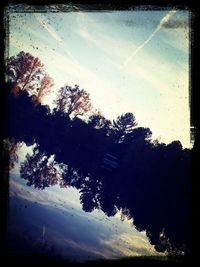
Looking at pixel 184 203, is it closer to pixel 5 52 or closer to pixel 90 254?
pixel 90 254

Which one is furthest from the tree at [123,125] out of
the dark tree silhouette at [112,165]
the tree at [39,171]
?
the tree at [39,171]

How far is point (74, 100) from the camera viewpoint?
10.2ft

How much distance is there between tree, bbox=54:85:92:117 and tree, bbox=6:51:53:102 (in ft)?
0.54

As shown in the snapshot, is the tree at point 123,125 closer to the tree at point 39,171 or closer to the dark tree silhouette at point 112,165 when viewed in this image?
the dark tree silhouette at point 112,165

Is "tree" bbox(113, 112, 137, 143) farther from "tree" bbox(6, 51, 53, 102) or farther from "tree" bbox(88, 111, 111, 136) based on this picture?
"tree" bbox(6, 51, 53, 102)

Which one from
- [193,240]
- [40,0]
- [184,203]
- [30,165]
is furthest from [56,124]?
[193,240]

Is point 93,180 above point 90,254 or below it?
above

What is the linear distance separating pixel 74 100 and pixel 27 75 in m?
0.59

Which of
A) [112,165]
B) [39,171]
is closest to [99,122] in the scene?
[112,165]

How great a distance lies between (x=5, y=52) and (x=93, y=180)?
167 centimetres

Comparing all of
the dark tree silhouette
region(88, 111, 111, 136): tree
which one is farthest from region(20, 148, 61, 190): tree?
region(88, 111, 111, 136): tree

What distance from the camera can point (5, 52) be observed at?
9.50 ft

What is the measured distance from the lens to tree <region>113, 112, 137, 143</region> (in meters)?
3.15

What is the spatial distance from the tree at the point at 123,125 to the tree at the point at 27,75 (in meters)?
0.87
